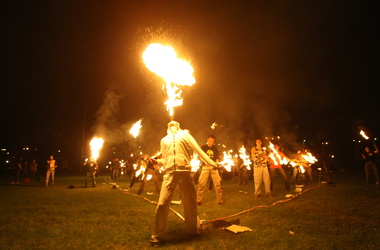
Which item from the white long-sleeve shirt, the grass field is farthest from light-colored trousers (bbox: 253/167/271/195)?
the white long-sleeve shirt

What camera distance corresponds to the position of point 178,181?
5.16 m

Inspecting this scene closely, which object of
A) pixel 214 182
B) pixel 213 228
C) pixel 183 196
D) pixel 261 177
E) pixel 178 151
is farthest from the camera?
pixel 261 177

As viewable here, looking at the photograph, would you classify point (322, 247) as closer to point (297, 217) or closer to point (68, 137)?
point (297, 217)

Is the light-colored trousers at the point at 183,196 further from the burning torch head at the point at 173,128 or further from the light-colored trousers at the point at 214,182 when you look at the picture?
the light-colored trousers at the point at 214,182

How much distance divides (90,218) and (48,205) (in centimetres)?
328

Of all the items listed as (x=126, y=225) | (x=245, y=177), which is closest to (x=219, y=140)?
(x=245, y=177)

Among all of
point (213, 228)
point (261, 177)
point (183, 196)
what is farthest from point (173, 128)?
point (261, 177)

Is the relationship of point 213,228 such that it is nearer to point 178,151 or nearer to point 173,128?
point 178,151

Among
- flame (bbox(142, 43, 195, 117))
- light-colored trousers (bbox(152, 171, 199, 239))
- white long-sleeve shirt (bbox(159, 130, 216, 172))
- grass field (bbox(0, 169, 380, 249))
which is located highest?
flame (bbox(142, 43, 195, 117))

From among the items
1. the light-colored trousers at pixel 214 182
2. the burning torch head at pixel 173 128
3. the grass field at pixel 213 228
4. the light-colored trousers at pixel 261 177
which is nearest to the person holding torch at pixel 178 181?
the burning torch head at pixel 173 128

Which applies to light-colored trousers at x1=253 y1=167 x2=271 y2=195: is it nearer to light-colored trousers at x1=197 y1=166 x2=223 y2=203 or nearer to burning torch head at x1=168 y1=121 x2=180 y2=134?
light-colored trousers at x1=197 y1=166 x2=223 y2=203

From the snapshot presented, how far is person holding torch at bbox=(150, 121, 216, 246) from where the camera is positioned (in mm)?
4840

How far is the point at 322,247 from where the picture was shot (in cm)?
434

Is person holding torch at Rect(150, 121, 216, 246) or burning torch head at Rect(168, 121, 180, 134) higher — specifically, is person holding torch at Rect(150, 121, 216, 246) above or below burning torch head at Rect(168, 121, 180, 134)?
below
